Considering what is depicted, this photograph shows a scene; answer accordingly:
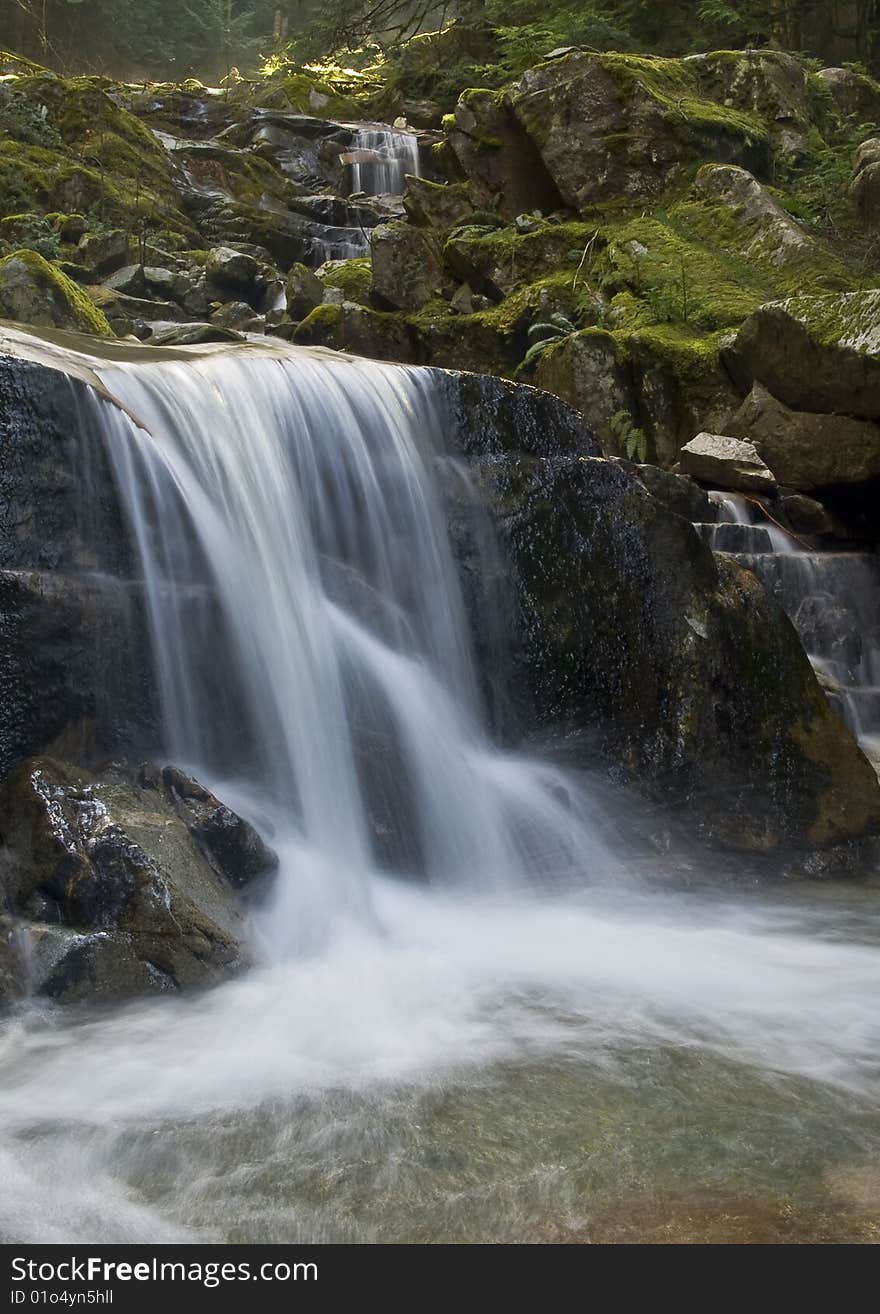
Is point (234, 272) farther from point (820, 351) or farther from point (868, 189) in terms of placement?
point (820, 351)

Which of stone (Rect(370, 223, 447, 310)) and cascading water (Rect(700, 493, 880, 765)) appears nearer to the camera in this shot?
cascading water (Rect(700, 493, 880, 765))

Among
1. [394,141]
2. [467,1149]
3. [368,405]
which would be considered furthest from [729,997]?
[394,141]

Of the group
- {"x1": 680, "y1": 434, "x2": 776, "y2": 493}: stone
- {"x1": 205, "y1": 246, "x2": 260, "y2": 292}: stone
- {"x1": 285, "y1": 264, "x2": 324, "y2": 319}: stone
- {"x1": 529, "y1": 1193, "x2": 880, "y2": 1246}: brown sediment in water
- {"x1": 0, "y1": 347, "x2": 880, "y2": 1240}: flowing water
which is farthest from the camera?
{"x1": 205, "y1": 246, "x2": 260, "y2": 292}: stone

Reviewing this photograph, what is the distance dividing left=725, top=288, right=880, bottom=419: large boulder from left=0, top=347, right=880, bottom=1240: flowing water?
158 inches

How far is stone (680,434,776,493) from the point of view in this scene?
921cm

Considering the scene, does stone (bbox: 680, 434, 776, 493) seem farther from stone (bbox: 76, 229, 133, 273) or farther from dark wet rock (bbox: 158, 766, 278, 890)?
stone (bbox: 76, 229, 133, 273)

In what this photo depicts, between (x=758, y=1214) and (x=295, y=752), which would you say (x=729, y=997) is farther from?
(x=295, y=752)

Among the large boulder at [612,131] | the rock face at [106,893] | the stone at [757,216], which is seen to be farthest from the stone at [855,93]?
the rock face at [106,893]

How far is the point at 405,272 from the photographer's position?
1205 centimetres

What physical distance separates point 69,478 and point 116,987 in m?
2.19

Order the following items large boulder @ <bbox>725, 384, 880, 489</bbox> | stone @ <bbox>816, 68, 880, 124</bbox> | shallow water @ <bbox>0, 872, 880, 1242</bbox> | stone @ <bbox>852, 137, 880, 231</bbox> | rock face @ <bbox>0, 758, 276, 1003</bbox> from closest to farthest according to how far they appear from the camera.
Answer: shallow water @ <bbox>0, 872, 880, 1242</bbox>, rock face @ <bbox>0, 758, 276, 1003</bbox>, large boulder @ <bbox>725, 384, 880, 489</bbox>, stone @ <bbox>852, 137, 880, 231</bbox>, stone @ <bbox>816, 68, 880, 124</bbox>

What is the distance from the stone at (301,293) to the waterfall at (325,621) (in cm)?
617

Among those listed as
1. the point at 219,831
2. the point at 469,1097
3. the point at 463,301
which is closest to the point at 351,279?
the point at 463,301

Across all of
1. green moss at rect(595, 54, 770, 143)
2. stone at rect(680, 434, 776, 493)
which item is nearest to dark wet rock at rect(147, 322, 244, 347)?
stone at rect(680, 434, 776, 493)
